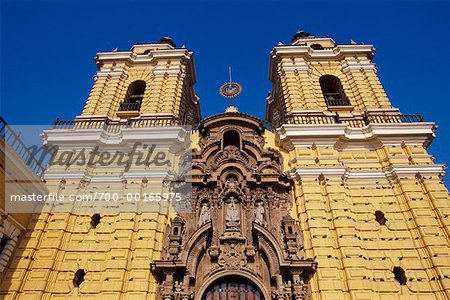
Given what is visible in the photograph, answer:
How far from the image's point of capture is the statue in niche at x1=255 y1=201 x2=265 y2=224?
12740mm

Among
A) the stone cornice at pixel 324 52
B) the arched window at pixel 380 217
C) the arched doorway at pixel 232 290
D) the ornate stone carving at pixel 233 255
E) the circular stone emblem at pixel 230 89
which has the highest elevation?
the stone cornice at pixel 324 52

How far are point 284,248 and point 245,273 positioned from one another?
1550mm

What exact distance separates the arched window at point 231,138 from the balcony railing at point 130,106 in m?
5.30

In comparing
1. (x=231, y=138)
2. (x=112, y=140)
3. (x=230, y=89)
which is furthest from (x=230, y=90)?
(x=112, y=140)

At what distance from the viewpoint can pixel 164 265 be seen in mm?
11055

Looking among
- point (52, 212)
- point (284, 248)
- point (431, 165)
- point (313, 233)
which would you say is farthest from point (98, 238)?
point (431, 165)

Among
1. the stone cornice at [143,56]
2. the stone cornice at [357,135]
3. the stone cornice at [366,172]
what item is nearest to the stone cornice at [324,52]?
the stone cornice at [143,56]

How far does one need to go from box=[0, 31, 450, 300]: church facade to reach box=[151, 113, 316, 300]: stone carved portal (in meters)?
0.04

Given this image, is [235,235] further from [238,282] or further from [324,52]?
[324,52]

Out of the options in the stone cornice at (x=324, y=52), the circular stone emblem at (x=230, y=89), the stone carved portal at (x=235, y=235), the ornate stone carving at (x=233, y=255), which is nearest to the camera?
the stone carved portal at (x=235, y=235)

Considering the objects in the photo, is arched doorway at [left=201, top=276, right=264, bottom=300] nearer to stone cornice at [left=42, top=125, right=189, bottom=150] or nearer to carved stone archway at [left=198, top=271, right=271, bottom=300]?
carved stone archway at [left=198, top=271, right=271, bottom=300]

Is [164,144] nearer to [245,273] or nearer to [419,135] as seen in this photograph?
[245,273]

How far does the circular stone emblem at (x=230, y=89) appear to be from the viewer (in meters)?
18.5

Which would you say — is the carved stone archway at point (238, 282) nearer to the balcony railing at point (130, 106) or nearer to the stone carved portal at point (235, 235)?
the stone carved portal at point (235, 235)
